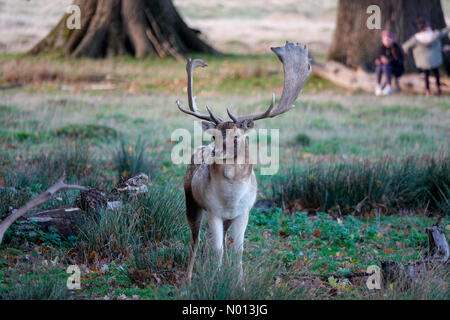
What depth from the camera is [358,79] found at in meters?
20.2

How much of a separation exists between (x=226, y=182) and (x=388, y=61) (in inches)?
577

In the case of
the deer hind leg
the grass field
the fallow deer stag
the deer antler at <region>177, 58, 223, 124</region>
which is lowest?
the grass field

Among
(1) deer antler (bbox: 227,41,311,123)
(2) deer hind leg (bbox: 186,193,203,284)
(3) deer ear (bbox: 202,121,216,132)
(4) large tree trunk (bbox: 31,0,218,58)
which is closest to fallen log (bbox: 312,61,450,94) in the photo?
(4) large tree trunk (bbox: 31,0,218,58)

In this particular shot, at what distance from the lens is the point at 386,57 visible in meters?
18.8

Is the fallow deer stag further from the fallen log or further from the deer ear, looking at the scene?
the fallen log

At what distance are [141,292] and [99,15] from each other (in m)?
19.7

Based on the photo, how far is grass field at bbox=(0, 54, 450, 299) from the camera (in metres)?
5.96

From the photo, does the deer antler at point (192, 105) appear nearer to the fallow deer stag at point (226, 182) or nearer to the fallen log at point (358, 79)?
the fallow deer stag at point (226, 182)

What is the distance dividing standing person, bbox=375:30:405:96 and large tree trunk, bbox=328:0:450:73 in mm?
1413

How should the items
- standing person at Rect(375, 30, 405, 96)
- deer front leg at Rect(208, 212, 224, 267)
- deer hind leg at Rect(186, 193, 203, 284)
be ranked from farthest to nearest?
1. standing person at Rect(375, 30, 405, 96)
2. deer hind leg at Rect(186, 193, 203, 284)
3. deer front leg at Rect(208, 212, 224, 267)

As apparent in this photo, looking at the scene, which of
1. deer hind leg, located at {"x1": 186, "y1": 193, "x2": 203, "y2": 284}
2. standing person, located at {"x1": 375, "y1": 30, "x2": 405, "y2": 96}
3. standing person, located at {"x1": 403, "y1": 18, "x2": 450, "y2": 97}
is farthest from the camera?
standing person, located at {"x1": 375, "y1": 30, "x2": 405, "y2": 96}

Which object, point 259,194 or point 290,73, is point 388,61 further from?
point 290,73

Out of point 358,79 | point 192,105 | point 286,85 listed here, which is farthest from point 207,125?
point 358,79

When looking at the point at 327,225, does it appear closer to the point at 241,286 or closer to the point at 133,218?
the point at 133,218
